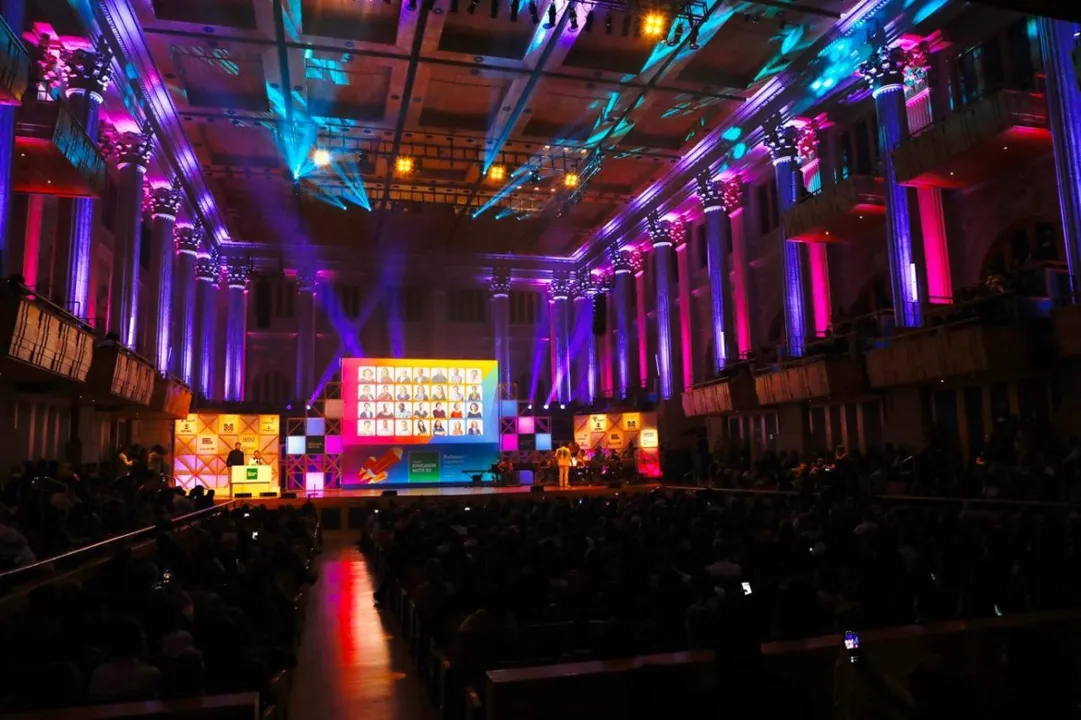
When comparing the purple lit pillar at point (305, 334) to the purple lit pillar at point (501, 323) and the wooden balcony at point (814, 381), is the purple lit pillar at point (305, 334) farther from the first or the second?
the wooden balcony at point (814, 381)

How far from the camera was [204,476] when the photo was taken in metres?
26.6

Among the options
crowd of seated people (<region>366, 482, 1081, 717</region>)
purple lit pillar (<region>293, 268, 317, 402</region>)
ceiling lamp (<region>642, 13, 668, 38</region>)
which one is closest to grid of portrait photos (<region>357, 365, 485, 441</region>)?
purple lit pillar (<region>293, 268, 317, 402</region>)

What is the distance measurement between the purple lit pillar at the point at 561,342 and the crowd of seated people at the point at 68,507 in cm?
2170

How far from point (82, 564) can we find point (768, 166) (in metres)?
22.1

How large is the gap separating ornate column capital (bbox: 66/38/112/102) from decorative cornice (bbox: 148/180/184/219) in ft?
25.1

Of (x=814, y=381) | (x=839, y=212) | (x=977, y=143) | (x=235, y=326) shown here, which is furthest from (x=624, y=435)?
(x=235, y=326)

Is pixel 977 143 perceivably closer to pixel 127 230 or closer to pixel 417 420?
pixel 417 420

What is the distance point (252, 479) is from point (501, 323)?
15200mm

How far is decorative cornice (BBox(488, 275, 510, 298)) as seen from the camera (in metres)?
37.2

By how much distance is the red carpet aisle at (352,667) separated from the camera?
586 cm

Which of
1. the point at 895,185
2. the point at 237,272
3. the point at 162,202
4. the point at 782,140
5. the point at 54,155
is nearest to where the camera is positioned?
the point at 54,155

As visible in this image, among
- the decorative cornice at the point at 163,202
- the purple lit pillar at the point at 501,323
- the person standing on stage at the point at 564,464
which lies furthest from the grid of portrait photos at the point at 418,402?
the purple lit pillar at the point at 501,323

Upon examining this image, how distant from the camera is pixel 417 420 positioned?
89.7ft

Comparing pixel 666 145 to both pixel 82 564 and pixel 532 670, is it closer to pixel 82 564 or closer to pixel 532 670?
pixel 82 564
